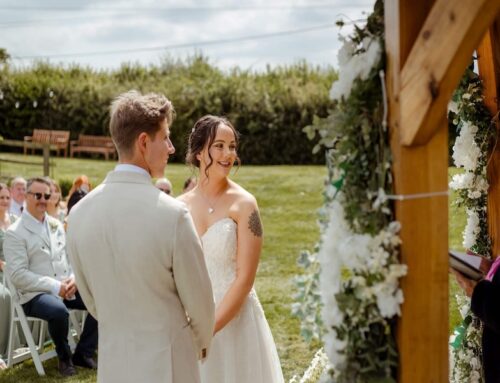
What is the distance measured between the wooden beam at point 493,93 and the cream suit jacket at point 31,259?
4.10 meters

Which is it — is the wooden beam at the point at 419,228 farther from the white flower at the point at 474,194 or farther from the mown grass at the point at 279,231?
the white flower at the point at 474,194

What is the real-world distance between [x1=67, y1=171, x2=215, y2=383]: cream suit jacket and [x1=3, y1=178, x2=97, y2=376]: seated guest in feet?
12.2

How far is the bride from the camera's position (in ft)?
13.7

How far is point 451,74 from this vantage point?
101 inches

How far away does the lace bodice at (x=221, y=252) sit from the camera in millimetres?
4195

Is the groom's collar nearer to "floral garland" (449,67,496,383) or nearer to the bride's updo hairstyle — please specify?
the bride's updo hairstyle

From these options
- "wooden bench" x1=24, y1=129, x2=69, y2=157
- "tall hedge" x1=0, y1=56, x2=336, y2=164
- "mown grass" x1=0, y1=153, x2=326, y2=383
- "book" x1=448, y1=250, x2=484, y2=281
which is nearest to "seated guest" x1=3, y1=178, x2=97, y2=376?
"mown grass" x1=0, y1=153, x2=326, y2=383

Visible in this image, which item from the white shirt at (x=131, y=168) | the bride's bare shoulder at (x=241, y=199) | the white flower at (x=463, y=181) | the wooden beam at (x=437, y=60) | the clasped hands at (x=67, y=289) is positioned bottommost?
the clasped hands at (x=67, y=289)

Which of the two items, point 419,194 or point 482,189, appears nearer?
point 419,194

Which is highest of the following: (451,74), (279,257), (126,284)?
(451,74)

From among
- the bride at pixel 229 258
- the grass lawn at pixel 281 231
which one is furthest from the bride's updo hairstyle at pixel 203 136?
the grass lawn at pixel 281 231

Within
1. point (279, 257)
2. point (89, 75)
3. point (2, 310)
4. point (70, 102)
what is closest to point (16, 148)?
point (70, 102)

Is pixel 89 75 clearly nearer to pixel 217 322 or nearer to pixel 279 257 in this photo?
pixel 279 257

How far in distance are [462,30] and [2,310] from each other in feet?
18.7
